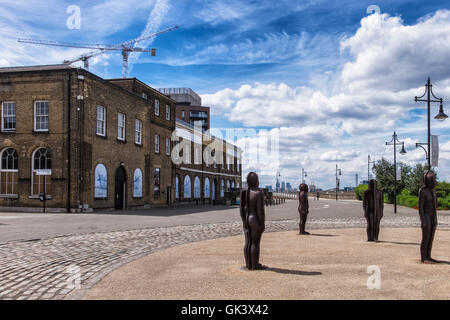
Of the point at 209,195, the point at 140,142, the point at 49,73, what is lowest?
the point at 209,195

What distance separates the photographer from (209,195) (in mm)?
55031

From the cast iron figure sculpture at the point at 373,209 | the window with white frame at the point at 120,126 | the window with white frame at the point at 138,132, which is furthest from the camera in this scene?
the window with white frame at the point at 138,132

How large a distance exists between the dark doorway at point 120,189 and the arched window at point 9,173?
624 cm

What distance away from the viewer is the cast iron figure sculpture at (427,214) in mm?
8180

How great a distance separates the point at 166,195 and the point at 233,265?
105 ft

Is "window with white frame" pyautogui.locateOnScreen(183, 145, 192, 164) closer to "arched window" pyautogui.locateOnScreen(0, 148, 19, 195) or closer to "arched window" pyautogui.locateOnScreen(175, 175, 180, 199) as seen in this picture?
"arched window" pyautogui.locateOnScreen(175, 175, 180, 199)

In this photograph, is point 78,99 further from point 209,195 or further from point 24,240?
point 209,195

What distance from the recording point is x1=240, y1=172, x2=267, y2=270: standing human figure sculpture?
23.8ft

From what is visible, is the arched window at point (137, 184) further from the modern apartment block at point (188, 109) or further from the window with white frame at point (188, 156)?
the modern apartment block at point (188, 109)

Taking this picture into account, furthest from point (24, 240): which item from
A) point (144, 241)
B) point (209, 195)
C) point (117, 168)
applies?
point (209, 195)

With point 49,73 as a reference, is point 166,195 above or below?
below

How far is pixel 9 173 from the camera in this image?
1022 inches

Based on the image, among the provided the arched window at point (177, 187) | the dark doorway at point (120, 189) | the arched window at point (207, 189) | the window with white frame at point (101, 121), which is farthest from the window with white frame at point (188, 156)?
the window with white frame at point (101, 121)

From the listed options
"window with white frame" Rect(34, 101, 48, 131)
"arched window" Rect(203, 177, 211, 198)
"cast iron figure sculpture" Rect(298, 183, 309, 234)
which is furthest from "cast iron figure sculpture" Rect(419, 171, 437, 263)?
"arched window" Rect(203, 177, 211, 198)
